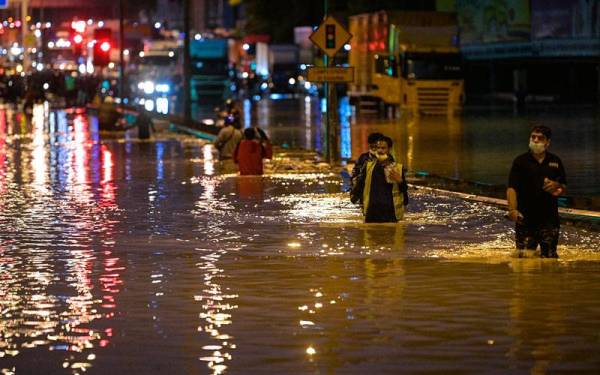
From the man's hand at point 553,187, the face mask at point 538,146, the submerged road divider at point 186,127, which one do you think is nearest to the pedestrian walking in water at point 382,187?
the face mask at point 538,146

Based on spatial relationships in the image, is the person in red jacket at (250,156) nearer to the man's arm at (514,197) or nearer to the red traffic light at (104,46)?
the man's arm at (514,197)

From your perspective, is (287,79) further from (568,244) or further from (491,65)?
(568,244)

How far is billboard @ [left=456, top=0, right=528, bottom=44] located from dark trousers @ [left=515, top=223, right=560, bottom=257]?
52955mm

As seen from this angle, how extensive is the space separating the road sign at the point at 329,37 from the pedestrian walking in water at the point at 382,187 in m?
11.8

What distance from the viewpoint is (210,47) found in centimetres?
8881

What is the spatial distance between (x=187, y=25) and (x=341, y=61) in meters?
30.6

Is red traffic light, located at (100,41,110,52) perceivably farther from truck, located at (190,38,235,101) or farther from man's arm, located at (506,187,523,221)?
man's arm, located at (506,187,523,221)

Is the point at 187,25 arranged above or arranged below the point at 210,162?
above

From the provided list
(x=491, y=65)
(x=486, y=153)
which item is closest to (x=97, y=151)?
(x=486, y=153)

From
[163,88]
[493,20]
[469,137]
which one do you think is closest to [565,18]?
[493,20]

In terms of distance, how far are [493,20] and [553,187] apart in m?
57.2

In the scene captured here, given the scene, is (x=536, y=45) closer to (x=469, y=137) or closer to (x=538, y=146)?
(x=469, y=137)

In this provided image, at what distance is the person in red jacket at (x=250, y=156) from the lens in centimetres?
2578

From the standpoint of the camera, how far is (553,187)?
13664 millimetres
